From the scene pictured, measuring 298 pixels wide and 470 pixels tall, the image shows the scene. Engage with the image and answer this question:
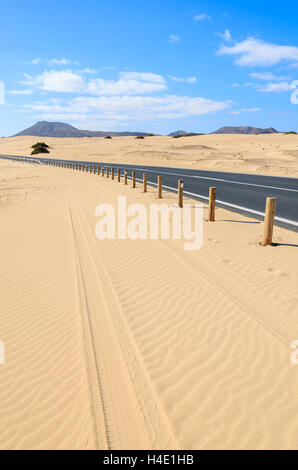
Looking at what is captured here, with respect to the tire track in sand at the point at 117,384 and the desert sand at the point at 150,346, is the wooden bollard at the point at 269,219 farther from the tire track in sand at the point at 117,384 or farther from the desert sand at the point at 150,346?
the tire track in sand at the point at 117,384

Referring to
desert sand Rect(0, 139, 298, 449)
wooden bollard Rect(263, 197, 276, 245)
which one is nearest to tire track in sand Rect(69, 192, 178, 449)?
desert sand Rect(0, 139, 298, 449)

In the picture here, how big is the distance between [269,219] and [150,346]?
4376 mm

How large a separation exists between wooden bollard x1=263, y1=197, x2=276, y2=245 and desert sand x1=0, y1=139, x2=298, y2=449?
0.91 feet

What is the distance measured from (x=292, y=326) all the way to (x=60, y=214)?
963cm

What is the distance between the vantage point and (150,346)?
13.3 feet

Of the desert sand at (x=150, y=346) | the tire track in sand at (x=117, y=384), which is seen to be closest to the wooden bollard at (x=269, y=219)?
the desert sand at (x=150, y=346)

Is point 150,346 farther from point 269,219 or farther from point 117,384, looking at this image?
point 269,219

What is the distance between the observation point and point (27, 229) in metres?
10.3

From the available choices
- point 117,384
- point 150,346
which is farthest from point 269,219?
point 117,384

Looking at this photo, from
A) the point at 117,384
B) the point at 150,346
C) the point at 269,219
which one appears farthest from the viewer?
the point at 269,219

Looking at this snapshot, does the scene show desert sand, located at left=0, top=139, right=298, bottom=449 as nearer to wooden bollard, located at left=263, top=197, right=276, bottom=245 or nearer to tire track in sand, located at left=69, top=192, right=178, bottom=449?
tire track in sand, located at left=69, top=192, right=178, bottom=449

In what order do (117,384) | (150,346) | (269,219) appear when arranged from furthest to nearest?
(269,219) < (150,346) < (117,384)

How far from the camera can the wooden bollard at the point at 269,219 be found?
7129 mm

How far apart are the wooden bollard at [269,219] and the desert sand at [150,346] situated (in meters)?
0.28
